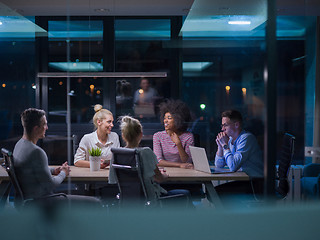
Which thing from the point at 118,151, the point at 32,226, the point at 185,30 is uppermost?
the point at 185,30

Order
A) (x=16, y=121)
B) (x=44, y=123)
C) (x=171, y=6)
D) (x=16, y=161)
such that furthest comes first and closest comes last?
(x=171, y=6)
(x=16, y=121)
(x=44, y=123)
(x=16, y=161)

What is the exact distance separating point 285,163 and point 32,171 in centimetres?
253

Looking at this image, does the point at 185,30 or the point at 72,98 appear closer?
the point at 72,98

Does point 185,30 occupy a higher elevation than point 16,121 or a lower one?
higher

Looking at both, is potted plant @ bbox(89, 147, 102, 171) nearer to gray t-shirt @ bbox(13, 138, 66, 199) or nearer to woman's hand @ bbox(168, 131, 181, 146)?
gray t-shirt @ bbox(13, 138, 66, 199)

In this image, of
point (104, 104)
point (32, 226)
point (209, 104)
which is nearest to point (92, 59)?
point (104, 104)

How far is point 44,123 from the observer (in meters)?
3.40

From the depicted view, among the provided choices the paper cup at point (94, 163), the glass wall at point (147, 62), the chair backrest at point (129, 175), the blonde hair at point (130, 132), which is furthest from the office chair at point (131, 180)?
the glass wall at point (147, 62)

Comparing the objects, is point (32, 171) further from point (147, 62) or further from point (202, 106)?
point (202, 106)

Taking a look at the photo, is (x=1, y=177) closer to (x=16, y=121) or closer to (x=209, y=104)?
(x=16, y=121)

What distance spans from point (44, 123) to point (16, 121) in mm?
1423

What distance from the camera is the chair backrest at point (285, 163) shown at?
380 centimetres

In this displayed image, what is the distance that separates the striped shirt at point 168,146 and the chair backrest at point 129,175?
3.70 ft

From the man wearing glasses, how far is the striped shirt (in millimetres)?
515
